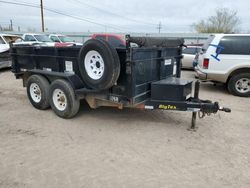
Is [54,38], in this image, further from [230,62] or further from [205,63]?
[230,62]

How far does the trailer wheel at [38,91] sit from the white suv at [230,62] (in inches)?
186

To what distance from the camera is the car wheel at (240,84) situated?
7.05 meters

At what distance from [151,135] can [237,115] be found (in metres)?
2.44

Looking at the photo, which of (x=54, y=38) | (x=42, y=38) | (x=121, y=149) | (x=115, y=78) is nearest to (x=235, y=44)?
(x=115, y=78)

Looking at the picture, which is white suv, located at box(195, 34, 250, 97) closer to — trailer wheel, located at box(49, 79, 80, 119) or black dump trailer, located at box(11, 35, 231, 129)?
black dump trailer, located at box(11, 35, 231, 129)

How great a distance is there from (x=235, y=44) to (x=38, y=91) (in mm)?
5659

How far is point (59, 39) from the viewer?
18.9m

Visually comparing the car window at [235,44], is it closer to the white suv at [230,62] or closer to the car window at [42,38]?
the white suv at [230,62]

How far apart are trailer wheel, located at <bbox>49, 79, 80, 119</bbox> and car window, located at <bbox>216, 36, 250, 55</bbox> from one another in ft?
15.5

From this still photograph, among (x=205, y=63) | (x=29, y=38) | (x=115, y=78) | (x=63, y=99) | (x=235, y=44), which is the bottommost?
(x=63, y=99)

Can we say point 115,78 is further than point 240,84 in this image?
No

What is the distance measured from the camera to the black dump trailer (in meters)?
3.98

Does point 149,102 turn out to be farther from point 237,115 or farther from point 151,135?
point 237,115

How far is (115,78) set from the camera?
394 cm
